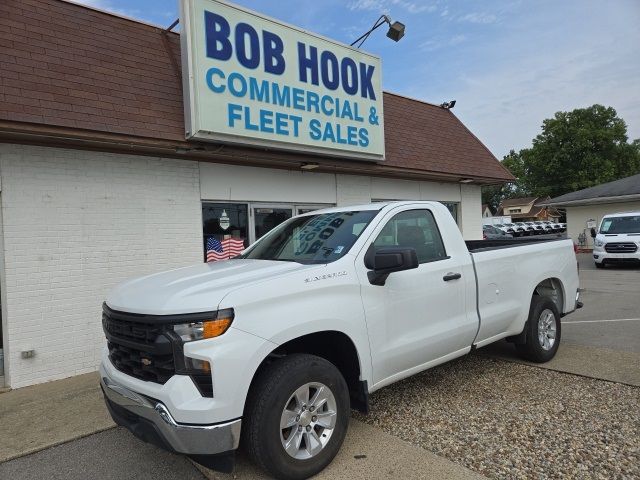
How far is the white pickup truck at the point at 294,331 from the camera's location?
2.80 metres

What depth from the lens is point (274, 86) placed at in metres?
7.33

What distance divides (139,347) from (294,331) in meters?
0.99

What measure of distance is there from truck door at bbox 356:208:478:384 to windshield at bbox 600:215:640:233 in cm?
1565

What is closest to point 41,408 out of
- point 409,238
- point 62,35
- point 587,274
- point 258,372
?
point 258,372

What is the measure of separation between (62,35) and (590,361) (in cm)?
770

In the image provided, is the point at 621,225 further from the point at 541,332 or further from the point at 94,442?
the point at 94,442

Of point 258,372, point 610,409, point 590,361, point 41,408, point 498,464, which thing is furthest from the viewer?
point 590,361

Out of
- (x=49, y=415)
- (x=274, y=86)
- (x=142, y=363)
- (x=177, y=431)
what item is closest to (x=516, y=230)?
(x=274, y=86)

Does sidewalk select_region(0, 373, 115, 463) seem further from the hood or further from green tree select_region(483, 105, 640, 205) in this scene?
green tree select_region(483, 105, 640, 205)

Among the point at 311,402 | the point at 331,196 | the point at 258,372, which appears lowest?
the point at 311,402

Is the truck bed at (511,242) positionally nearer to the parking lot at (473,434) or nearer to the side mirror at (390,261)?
the parking lot at (473,434)

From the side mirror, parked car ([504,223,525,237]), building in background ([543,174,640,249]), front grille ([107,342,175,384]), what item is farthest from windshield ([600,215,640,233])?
parked car ([504,223,525,237])

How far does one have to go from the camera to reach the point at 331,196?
9.14m

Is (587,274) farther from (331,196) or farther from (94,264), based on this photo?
(94,264)
